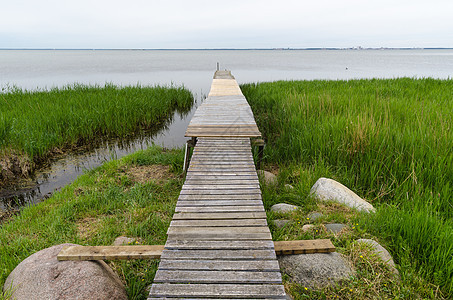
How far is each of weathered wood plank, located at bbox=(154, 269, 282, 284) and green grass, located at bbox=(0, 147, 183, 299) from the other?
665 millimetres

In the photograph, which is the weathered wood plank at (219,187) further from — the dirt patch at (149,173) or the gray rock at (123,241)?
the dirt patch at (149,173)

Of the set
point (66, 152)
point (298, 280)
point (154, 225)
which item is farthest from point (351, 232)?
point (66, 152)

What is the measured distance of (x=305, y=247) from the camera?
2896 millimetres

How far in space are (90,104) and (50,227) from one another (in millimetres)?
7904

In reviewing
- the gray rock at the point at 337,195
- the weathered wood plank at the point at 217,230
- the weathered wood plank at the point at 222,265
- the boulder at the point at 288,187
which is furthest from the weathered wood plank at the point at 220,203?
the boulder at the point at 288,187

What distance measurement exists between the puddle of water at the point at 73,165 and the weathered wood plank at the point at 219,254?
14.3 ft

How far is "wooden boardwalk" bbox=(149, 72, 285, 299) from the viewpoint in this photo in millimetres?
2352

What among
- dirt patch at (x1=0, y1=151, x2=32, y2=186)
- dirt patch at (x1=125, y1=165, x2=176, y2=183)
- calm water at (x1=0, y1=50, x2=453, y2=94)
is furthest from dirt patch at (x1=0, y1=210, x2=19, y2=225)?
calm water at (x1=0, y1=50, x2=453, y2=94)

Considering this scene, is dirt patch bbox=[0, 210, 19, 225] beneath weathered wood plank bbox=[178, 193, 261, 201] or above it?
beneath

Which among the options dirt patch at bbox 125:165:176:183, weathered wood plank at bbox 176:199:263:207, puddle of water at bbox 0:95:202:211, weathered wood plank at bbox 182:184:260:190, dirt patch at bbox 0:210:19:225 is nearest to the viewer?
weathered wood plank at bbox 176:199:263:207

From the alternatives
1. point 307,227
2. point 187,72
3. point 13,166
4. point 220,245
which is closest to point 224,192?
point 220,245

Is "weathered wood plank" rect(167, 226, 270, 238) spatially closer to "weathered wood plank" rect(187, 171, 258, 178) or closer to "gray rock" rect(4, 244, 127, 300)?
"gray rock" rect(4, 244, 127, 300)

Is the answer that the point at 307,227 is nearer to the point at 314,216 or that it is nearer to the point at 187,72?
Result: the point at 314,216

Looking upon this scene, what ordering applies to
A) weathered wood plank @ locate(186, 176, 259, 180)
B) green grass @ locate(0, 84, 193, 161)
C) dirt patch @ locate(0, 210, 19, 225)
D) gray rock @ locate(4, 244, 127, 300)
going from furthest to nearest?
green grass @ locate(0, 84, 193, 161) < dirt patch @ locate(0, 210, 19, 225) < weathered wood plank @ locate(186, 176, 259, 180) < gray rock @ locate(4, 244, 127, 300)
